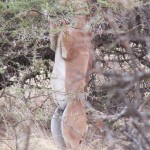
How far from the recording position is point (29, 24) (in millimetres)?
4547

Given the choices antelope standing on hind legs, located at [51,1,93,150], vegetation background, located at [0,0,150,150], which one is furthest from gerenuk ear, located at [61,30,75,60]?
vegetation background, located at [0,0,150,150]

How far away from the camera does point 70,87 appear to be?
14.7ft

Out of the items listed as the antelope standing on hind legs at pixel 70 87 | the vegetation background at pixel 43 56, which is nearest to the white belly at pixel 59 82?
the antelope standing on hind legs at pixel 70 87

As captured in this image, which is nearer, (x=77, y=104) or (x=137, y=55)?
(x=77, y=104)

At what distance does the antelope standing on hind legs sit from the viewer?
174 inches

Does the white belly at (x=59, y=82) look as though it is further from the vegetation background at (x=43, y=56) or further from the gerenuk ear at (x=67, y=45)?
the vegetation background at (x=43, y=56)

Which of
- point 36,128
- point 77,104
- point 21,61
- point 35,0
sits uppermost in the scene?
point 35,0

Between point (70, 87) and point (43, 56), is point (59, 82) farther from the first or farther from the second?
point (43, 56)

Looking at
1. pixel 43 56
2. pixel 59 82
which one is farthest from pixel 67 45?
pixel 43 56

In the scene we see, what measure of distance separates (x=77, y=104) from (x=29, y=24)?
818 millimetres

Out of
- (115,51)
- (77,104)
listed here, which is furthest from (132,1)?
(115,51)

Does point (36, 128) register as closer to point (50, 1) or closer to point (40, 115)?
point (40, 115)

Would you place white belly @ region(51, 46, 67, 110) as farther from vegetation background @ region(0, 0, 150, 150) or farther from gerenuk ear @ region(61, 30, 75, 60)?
vegetation background @ region(0, 0, 150, 150)

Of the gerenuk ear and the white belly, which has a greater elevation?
the gerenuk ear
